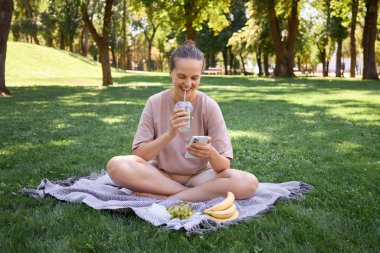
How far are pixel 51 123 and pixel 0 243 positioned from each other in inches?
272

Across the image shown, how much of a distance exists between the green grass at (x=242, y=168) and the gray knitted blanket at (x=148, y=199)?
0.10 metres

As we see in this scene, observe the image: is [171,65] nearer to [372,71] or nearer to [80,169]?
[80,169]

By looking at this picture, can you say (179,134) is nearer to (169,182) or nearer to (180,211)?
(169,182)

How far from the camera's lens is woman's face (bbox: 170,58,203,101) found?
3.95 metres

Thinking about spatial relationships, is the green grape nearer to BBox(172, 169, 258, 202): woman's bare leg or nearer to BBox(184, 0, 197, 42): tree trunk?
BBox(172, 169, 258, 202): woman's bare leg

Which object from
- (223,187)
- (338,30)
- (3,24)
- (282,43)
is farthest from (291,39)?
(223,187)

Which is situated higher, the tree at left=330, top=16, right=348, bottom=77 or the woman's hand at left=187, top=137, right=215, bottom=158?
the tree at left=330, top=16, right=348, bottom=77

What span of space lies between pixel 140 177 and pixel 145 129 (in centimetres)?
51

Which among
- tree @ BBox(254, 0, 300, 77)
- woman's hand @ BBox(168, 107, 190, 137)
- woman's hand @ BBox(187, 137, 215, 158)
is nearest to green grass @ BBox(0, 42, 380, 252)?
woman's hand @ BBox(187, 137, 215, 158)

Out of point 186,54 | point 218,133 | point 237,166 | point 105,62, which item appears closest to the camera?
point 186,54

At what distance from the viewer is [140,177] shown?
14.2ft

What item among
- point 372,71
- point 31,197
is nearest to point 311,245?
point 31,197

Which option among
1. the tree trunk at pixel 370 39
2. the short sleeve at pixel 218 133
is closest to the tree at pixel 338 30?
the tree trunk at pixel 370 39

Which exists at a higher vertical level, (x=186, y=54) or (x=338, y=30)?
(x=338, y=30)
